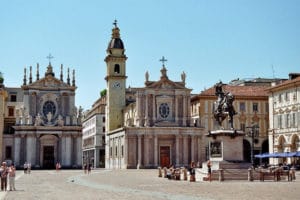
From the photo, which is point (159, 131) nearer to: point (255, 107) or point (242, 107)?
point (242, 107)

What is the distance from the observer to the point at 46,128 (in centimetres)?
7900

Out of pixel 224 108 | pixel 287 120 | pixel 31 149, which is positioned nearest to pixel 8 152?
pixel 31 149

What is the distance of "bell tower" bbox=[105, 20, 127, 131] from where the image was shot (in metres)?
90.6

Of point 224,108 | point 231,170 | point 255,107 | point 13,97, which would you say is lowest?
point 231,170

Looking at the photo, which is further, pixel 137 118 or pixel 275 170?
pixel 137 118

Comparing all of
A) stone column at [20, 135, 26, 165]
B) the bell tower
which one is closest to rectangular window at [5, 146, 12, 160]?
stone column at [20, 135, 26, 165]

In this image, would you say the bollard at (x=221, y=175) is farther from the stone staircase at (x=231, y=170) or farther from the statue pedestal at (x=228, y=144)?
the statue pedestal at (x=228, y=144)

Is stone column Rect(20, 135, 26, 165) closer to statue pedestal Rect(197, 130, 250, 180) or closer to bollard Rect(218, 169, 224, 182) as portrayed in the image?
statue pedestal Rect(197, 130, 250, 180)

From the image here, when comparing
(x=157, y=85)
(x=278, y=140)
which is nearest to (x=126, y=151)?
(x=157, y=85)

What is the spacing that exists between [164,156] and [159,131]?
3.73 meters

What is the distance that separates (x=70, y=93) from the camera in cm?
8194

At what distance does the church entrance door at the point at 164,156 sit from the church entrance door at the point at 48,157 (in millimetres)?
15892

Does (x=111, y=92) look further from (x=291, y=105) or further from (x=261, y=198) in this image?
(x=261, y=198)

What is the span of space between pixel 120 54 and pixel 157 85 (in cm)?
1170
